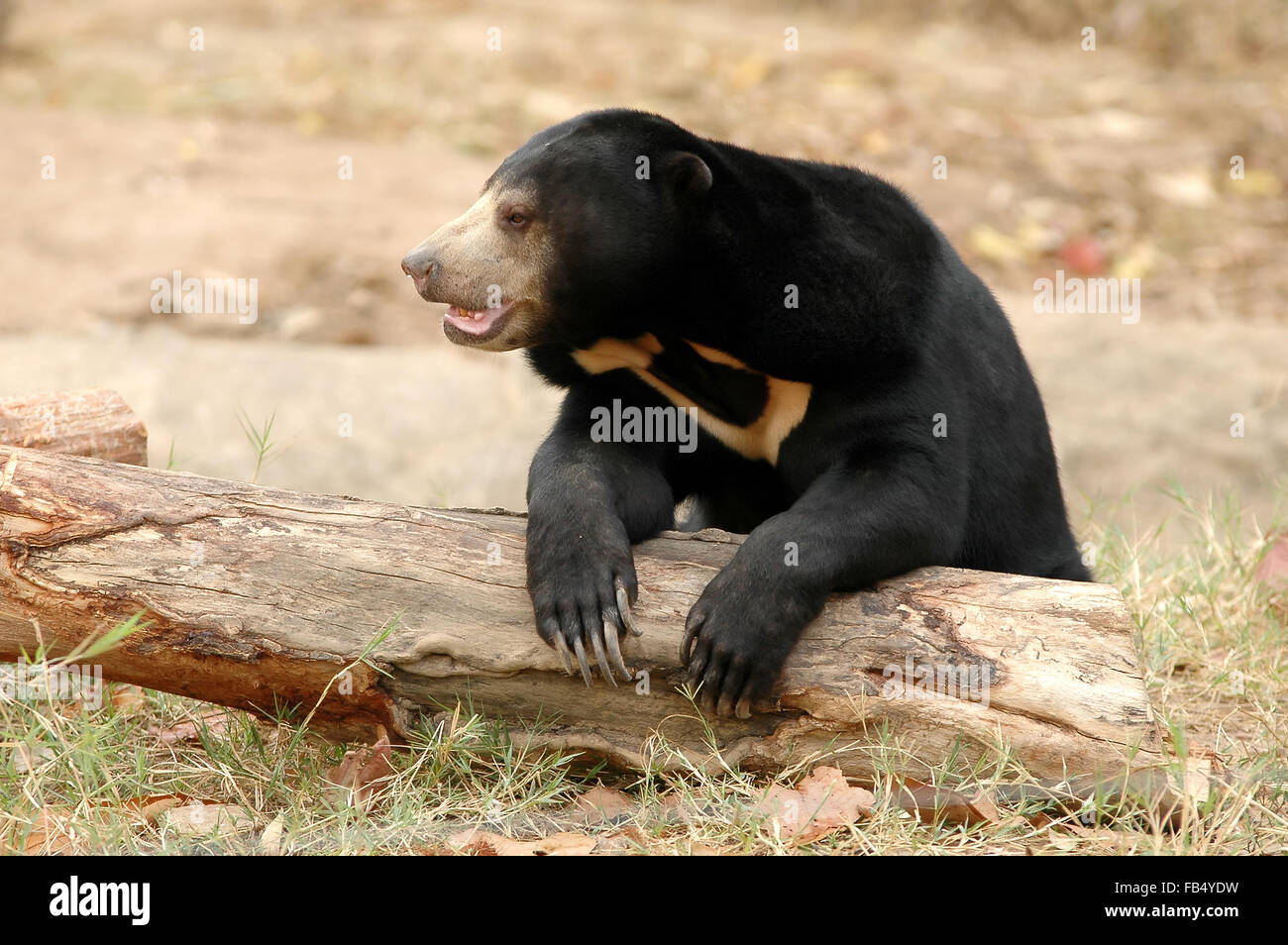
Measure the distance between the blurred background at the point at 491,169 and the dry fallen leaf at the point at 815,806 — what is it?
2.21 meters

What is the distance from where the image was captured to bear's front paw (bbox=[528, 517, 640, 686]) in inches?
114

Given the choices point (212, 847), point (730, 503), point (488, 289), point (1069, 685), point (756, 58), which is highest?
point (756, 58)

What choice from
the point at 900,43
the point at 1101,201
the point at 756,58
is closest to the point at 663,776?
the point at 1101,201

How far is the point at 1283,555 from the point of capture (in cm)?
434

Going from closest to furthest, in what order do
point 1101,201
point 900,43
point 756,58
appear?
Answer: point 1101,201 → point 756,58 → point 900,43

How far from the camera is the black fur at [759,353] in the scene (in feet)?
9.65

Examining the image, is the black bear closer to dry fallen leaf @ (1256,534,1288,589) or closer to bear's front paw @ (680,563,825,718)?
bear's front paw @ (680,563,825,718)

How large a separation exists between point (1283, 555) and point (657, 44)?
8.65 m

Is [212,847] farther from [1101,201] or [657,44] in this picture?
[657,44]

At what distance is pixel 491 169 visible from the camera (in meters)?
9.66
